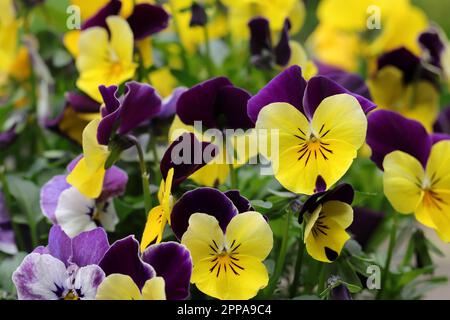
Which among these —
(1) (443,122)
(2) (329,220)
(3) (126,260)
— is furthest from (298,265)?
(1) (443,122)

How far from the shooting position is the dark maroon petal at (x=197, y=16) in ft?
3.16

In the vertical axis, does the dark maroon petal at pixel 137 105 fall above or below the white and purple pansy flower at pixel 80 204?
above

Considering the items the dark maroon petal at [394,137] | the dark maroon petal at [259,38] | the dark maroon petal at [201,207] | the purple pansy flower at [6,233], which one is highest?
the dark maroon petal at [259,38]

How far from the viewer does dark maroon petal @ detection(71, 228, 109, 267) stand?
655 millimetres

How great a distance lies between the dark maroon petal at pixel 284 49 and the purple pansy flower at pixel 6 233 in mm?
351

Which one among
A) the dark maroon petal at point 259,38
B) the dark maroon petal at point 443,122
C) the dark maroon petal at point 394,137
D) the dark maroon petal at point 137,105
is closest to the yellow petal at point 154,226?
the dark maroon petal at point 137,105

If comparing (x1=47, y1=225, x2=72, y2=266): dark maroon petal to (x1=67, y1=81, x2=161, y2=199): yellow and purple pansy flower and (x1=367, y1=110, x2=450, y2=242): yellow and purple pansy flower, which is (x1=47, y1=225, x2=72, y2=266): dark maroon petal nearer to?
(x1=67, y1=81, x2=161, y2=199): yellow and purple pansy flower

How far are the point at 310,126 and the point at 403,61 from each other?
0.47m

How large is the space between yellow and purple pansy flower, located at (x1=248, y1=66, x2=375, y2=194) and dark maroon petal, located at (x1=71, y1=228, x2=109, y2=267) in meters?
0.15

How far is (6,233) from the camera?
0.89 m

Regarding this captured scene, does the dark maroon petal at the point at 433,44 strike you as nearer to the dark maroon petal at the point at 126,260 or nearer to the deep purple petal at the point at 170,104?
the deep purple petal at the point at 170,104

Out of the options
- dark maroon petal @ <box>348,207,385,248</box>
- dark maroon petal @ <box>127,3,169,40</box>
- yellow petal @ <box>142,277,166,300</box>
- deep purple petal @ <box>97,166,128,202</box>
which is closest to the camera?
yellow petal @ <box>142,277,166,300</box>

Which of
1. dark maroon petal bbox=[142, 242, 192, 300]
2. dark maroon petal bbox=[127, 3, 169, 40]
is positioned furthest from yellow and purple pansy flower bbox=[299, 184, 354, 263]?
dark maroon petal bbox=[127, 3, 169, 40]

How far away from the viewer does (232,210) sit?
650 mm
